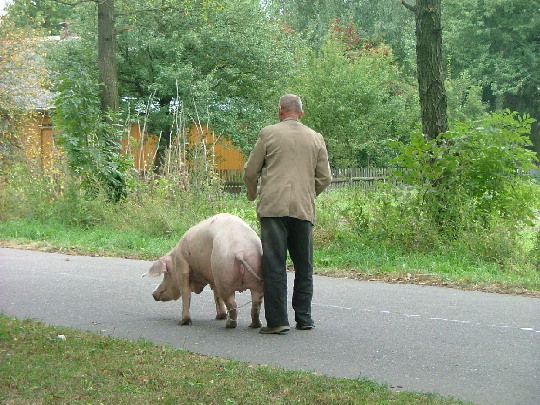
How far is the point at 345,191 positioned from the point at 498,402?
10.4 m

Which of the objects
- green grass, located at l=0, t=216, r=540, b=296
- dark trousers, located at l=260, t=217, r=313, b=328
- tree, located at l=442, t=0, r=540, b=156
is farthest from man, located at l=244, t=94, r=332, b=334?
tree, located at l=442, t=0, r=540, b=156

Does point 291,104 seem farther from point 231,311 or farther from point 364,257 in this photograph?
point 364,257

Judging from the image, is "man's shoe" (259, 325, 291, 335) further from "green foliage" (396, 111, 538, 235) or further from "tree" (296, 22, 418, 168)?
"tree" (296, 22, 418, 168)

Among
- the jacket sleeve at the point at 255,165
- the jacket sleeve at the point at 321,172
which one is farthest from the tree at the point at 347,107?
the jacket sleeve at the point at 255,165

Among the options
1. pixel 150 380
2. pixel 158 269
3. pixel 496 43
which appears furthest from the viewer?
pixel 496 43

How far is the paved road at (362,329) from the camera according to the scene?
22.5 ft

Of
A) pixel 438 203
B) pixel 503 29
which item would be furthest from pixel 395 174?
pixel 503 29

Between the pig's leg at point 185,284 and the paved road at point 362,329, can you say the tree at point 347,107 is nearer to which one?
the paved road at point 362,329

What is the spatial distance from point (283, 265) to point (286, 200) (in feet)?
2.00

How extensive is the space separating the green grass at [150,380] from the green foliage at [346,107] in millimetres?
32675

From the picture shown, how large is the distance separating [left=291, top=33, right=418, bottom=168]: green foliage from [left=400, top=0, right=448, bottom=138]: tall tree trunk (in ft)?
77.5

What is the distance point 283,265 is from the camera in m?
8.46

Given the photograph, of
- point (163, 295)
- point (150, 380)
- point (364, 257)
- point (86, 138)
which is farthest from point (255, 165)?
point (86, 138)

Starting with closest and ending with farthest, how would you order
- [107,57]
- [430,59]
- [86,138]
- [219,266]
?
[219,266], [430,59], [86,138], [107,57]
